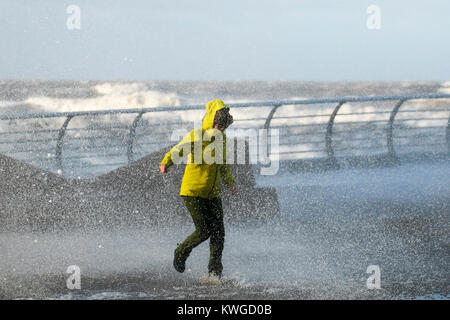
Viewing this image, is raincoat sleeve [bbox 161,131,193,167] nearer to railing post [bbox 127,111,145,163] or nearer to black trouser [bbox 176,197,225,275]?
black trouser [bbox 176,197,225,275]

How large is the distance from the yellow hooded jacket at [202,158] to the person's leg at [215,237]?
4.4 inches

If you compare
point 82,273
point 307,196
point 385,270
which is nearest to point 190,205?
point 82,273

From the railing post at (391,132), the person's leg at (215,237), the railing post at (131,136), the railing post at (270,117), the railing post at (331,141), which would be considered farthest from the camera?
the railing post at (391,132)

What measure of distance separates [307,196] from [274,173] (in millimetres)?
2001

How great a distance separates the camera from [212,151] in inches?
232

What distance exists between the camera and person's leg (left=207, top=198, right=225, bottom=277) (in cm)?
595

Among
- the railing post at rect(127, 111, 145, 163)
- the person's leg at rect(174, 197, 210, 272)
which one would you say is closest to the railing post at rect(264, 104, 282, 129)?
the railing post at rect(127, 111, 145, 163)

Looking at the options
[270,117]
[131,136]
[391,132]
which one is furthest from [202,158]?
[391,132]

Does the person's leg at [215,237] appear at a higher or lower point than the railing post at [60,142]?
lower

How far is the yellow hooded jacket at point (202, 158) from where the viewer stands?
5.81 metres

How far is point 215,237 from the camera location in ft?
19.7

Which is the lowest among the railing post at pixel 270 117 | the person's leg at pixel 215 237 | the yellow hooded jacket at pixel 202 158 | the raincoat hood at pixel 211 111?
the person's leg at pixel 215 237

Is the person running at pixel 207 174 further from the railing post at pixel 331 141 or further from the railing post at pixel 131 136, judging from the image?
the railing post at pixel 331 141

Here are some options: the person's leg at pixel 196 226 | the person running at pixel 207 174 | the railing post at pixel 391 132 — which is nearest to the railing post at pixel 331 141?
the railing post at pixel 391 132
